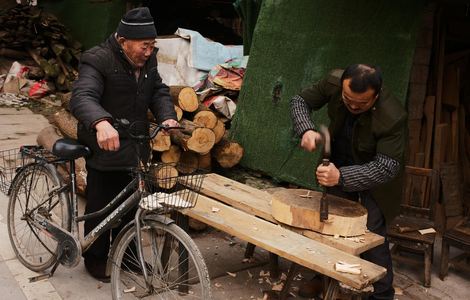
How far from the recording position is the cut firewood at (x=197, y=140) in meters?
5.26

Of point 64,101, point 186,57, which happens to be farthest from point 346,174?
point 186,57

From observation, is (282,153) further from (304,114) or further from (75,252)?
(75,252)

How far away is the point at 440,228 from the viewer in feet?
19.7

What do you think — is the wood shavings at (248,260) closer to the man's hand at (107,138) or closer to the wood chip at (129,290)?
the wood chip at (129,290)

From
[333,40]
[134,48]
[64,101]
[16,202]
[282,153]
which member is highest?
[333,40]

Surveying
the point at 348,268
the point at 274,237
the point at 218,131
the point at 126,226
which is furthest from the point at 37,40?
the point at 348,268

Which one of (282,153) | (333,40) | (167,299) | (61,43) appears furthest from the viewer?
(61,43)

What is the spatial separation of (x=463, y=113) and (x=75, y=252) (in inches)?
190

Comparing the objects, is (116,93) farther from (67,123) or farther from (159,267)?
(67,123)

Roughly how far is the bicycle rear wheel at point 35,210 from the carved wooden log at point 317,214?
1.74m

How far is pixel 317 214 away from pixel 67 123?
13.1 feet

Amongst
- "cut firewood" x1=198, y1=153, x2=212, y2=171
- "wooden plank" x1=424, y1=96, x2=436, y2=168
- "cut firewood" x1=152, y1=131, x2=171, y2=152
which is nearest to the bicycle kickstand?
"cut firewood" x1=152, y1=131, x2=171, y2=152

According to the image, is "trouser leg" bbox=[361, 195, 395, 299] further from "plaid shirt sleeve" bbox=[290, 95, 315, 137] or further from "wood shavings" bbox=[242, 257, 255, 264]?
"wood shavings" bbox=[242, 257, 255, 264]

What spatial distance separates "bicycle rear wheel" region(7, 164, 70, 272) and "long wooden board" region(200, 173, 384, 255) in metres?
1.22
